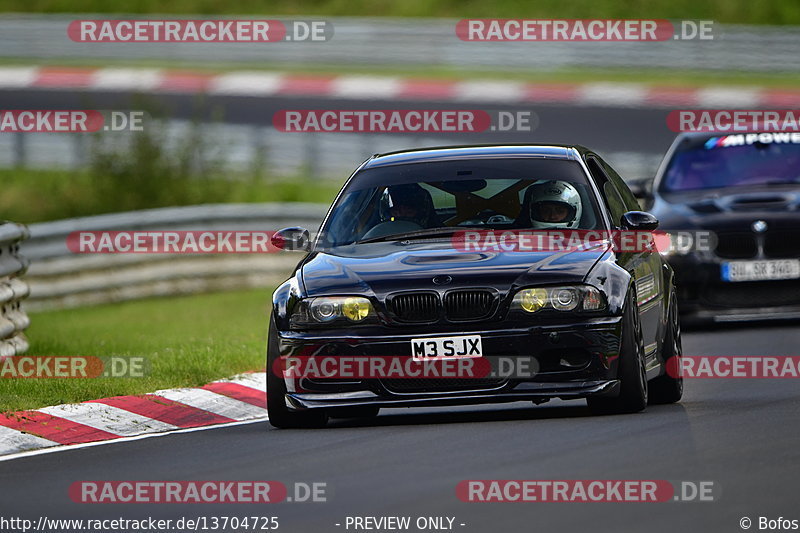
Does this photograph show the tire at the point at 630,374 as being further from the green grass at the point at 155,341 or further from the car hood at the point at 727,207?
the car hood at the point at 727,207

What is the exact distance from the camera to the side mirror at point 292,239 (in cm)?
1078

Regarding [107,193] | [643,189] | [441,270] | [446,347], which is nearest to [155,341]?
[643,189]

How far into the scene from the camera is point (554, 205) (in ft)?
34.7

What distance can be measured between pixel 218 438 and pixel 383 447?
1208mm

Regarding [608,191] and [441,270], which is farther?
[608,191]

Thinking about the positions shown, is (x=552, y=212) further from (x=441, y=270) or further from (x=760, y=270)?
(x=760, y=270)

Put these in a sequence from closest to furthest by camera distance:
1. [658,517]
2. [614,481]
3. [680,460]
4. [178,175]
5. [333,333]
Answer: [658,517], [614,481], [680,460], [333,333], [178,175]

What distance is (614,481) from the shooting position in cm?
755

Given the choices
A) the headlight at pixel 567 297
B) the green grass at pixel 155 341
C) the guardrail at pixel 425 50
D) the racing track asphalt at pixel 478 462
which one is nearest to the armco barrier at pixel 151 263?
the green grass at pixel 155 341

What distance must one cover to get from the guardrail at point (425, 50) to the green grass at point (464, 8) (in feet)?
15.7

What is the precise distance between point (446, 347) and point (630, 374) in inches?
37.8

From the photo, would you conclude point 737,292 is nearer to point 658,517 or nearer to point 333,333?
point 333,333

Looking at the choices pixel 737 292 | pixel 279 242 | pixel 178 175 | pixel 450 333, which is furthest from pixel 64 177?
pixel 450 333

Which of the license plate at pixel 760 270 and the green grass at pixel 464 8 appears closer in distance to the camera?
the license plate at pixel 760 270
